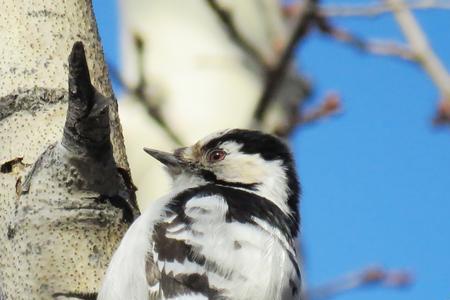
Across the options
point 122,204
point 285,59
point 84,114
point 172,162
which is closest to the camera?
point 84,114

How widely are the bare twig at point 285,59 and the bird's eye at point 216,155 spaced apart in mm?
992

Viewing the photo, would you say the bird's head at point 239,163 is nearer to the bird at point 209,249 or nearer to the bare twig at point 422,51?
the bird at point 209,249

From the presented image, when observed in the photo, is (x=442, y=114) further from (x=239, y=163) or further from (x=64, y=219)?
(x=64, y=219)

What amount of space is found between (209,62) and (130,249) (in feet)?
13.3

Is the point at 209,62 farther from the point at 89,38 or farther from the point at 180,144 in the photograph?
the point at 89,38

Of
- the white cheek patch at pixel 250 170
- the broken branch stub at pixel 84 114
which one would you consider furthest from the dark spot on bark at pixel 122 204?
the white cheek patch at pixel 250 170

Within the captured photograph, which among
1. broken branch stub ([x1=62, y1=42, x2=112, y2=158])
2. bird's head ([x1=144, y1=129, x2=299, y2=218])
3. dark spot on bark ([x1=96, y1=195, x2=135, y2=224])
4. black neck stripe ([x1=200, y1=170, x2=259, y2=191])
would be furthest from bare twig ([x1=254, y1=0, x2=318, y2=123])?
broken branch stub ([x1=62, y1=42, x2=112, y2=158])

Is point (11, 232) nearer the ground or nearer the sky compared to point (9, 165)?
nearer the ground

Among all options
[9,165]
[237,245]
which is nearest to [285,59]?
[237,245]

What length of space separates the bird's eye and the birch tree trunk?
111 centimetres

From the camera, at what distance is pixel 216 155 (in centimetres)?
439

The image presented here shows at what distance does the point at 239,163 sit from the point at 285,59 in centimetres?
110

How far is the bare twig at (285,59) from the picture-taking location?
504 centimetres

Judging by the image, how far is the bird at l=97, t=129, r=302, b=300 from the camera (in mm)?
3123
